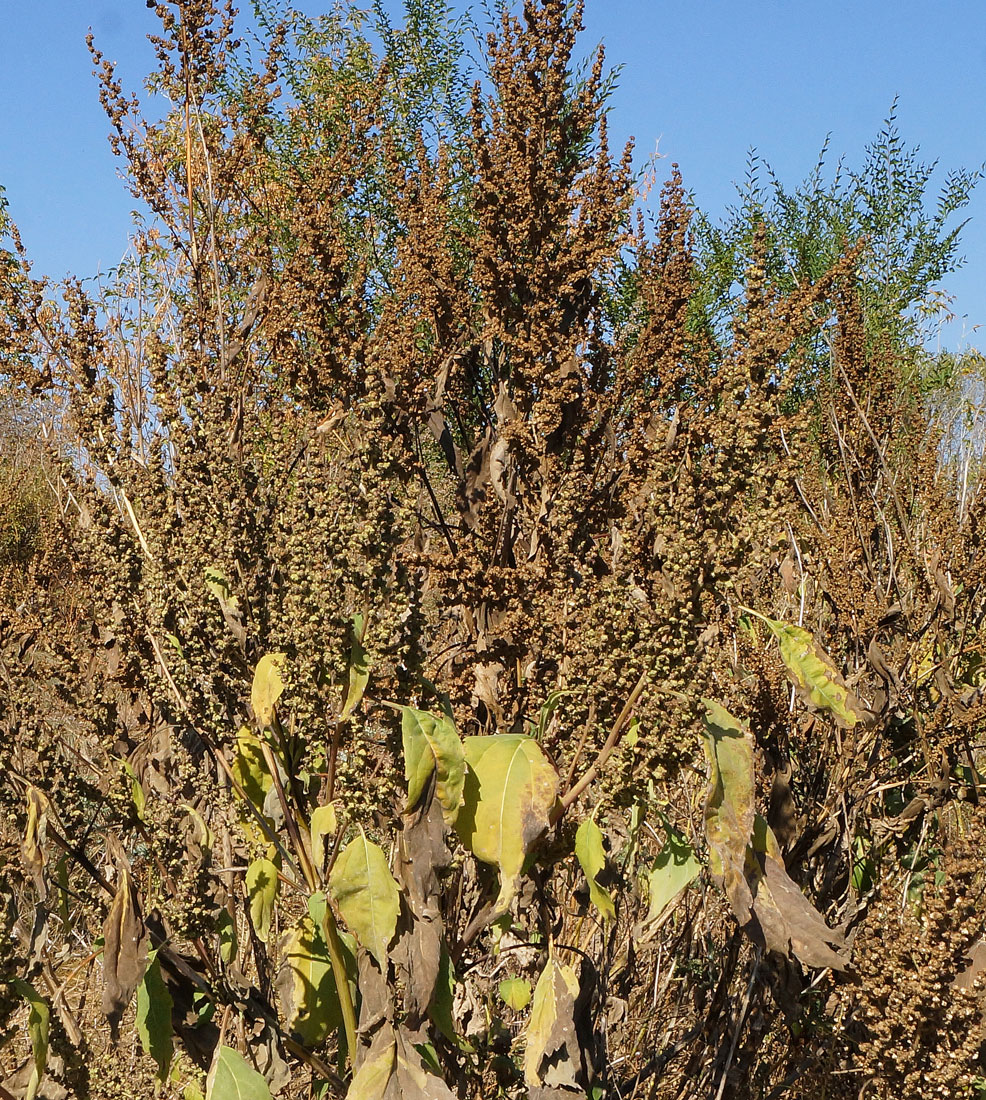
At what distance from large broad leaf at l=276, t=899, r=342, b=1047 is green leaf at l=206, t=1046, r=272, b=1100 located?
0.23 meters

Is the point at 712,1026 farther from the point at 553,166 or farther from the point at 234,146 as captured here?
the point at 234,146

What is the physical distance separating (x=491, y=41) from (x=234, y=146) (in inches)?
36.9

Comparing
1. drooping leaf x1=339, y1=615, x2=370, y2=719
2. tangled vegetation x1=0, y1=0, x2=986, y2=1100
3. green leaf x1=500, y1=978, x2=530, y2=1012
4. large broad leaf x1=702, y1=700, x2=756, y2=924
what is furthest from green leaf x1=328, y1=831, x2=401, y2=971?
green leaf x1=500, y1=978, x2=530, y2=1012

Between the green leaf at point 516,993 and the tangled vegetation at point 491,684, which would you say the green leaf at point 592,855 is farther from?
the green leaf at point 516,993

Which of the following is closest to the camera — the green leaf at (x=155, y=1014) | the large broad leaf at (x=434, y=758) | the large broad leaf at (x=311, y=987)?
the large broad leaf at (x=434, y=758)

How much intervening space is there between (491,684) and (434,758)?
1009 mm

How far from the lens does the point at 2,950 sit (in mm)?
1581

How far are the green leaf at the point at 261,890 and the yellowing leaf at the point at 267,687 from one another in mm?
325

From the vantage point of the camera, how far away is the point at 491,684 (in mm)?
2422

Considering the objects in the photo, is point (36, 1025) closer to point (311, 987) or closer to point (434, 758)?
point (311, 987)

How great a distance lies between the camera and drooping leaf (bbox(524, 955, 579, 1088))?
173 centimetres

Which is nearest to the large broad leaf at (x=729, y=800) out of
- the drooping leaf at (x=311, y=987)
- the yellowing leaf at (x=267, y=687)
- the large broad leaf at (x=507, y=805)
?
the large broad leaf at (x=507, y=805)

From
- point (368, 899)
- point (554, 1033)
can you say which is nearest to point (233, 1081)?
point (368, 899)

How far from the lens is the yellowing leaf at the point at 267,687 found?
1.49 m
